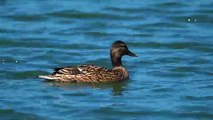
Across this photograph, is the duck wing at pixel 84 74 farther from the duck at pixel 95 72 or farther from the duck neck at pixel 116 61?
the duck neck at pixel 116 61

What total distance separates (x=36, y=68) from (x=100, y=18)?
6497mm

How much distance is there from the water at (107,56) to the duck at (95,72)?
19 centimetres

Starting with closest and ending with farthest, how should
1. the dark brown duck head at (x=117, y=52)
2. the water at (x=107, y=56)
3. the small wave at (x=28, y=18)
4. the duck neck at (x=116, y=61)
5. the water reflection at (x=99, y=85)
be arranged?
the water at (x=107, y=56) < the water reflection at (x=99, y=85) < the dark brown duck head at (x=117, y=52) < the duck neck at (x=116, y=61) < the small wave at (x=28, y=18)

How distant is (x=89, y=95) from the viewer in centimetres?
1853

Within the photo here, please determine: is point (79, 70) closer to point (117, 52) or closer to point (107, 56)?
point (117, 52)

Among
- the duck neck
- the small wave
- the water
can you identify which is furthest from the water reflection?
the small wave

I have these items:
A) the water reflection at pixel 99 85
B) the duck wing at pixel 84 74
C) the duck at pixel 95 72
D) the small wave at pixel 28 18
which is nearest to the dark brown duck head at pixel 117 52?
the duck at pixel 95 72

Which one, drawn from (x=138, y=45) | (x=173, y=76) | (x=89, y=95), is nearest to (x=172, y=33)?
(x=138, y=45)

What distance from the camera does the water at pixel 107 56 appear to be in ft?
57.8

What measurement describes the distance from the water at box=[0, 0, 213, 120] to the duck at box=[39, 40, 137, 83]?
0.19 metres

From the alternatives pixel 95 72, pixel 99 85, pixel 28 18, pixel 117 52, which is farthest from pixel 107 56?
pixel 28 18

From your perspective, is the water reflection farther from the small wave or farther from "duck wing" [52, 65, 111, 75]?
the small wave

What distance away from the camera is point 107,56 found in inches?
883

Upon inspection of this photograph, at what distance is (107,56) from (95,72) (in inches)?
101
